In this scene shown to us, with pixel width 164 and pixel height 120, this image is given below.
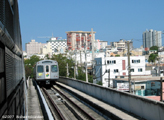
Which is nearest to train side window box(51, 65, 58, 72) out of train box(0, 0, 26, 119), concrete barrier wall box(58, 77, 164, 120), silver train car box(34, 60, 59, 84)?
silver train car box(34, 60, 59, 84)

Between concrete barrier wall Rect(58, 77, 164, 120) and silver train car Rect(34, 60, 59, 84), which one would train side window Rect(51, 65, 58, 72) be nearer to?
silver train car Rect(34, 60, 59, 84)

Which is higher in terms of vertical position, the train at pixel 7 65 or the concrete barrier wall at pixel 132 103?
the train at pixel 7 65

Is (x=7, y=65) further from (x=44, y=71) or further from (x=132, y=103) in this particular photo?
(x=44, y=71)

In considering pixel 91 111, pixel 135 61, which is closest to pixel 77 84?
pixel 91 111

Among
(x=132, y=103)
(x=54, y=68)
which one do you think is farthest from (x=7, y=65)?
(x=54, y=68)

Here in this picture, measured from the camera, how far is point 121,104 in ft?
40.6

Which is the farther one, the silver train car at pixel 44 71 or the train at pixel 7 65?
the silver train car at pixel 44 71

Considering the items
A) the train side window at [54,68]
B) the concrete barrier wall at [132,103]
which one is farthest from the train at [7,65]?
the train side window at [54,68]

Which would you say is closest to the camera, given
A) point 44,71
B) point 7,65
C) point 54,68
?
point 7,65

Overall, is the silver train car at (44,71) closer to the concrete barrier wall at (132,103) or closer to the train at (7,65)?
the concrete barrier wall at (132,103)

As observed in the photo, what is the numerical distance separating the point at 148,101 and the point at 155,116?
73 centimetres

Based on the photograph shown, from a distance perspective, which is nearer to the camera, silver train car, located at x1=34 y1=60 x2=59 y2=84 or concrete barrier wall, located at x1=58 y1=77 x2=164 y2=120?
concrete barrier wall, located at x1=58 y1=77 x2=164 y2=120

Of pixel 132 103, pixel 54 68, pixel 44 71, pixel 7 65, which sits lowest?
pixel 132 103

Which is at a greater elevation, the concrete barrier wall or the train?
the train
